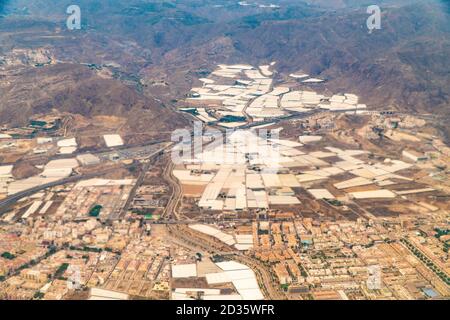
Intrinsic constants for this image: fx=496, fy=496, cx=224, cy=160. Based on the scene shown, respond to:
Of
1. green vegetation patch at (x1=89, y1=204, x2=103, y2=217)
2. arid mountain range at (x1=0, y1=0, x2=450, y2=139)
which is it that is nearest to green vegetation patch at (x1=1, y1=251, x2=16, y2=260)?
green vegetation patch at (x1=89, y1=204, x2=103, y2=217)

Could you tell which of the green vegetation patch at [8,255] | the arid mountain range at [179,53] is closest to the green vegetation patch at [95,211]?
the green vegetation patch at [8,255]

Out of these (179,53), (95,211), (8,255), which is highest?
(179,53)

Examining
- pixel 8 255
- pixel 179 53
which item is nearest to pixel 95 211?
pixel 8 255

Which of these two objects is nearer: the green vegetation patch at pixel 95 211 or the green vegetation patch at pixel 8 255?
the green vegetation patch at pixel 8 255

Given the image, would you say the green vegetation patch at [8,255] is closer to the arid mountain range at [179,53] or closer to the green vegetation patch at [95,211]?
the green vegetation patch at [95,211]

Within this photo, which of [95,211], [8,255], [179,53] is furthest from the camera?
[179,53]

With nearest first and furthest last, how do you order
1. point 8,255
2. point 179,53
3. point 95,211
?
point 8,255
point 95,211
point 179,53

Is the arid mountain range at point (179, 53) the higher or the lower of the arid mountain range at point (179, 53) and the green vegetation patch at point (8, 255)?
the higher

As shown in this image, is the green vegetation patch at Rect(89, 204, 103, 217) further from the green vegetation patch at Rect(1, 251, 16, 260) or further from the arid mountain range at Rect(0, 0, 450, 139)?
the arid mountain range at Rect(0, 0, 450, 139)

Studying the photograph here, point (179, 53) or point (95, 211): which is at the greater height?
point (179, 53)

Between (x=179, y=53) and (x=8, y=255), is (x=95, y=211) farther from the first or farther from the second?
(x=179, y=53)
